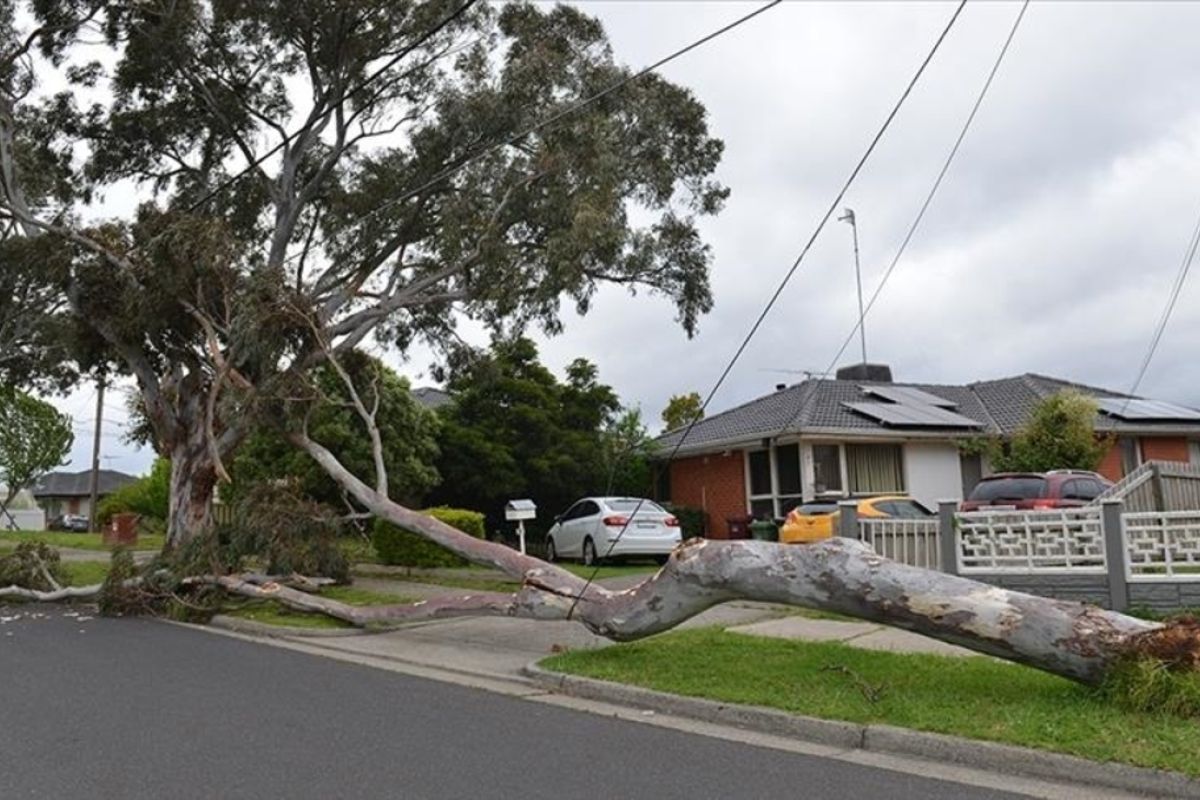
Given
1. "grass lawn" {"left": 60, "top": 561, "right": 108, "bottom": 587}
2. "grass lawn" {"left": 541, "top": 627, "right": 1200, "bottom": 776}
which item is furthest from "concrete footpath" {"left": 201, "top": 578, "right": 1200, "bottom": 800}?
"grass lawn" {"left": 60, "top": 561, "right": 108, "bottom": 587}

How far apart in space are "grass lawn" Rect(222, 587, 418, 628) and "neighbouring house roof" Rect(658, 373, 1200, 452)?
1072 centimetres

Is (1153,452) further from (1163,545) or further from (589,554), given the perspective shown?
(1163,545)

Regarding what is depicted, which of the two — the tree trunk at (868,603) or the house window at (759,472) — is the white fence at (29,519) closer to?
the house window at (759,472)

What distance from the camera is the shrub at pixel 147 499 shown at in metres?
38.8

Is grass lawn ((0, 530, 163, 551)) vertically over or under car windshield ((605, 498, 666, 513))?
under

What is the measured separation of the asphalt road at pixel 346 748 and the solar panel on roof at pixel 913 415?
17.0 m

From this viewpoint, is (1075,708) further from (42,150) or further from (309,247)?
(42,150)

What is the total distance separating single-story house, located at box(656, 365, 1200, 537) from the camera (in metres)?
23.8

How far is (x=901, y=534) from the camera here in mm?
13594

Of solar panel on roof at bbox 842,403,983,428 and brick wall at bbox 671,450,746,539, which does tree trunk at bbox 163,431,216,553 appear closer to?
brick wall at bbox 671,450,746,539

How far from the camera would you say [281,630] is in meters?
13.3

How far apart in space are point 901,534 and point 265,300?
1019 centimetres

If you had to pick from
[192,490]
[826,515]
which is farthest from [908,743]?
[192,490]

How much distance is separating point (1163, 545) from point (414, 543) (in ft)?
44.2
